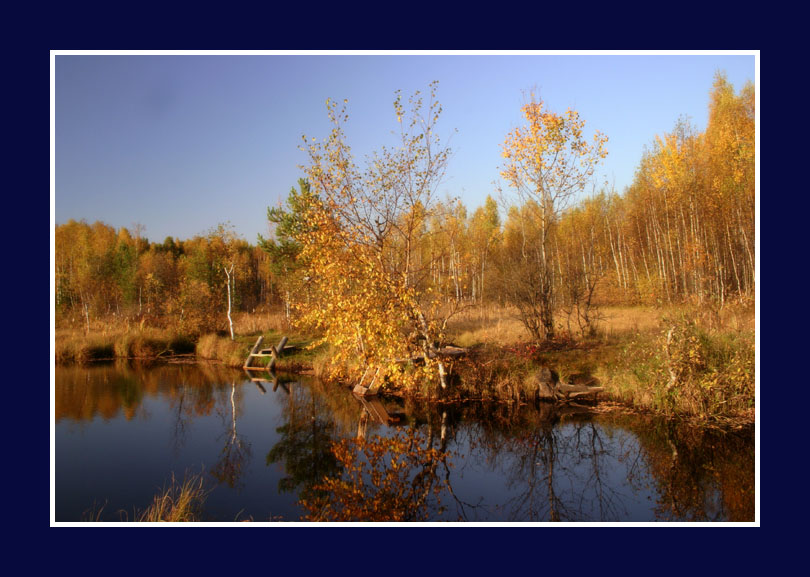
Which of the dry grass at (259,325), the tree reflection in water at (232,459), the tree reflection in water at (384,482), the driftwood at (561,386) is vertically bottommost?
the tree reflection in water at (232,459)

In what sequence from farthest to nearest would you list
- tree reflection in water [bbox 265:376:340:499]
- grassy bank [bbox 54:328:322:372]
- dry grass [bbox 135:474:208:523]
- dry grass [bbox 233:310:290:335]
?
dry grass [bbox 233:310:290:335] < grassy bank [bbox 54:328:322:372] < tree reflection in water [bbox 265:376:340:499] < dry grass [bbox 135:474:208:523]

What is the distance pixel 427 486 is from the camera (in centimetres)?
797

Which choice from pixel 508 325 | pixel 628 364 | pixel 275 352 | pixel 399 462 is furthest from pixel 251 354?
pixel 628 364

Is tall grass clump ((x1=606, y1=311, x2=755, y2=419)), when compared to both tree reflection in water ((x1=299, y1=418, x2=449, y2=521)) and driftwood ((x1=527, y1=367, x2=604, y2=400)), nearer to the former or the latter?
driftwood ((x1=527, y1=367, x2=604, y2=400))

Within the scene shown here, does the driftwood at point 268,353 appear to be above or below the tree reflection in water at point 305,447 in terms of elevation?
above

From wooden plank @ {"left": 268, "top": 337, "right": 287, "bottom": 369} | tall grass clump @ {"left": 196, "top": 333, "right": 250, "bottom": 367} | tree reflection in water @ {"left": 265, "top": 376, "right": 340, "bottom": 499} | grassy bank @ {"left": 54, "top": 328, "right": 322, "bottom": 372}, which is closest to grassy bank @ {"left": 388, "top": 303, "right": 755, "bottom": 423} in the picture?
tree reflection in water @ {"left": 265, "top": 376, "right": 340, "bottom": 499}

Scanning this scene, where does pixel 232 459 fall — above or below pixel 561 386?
below

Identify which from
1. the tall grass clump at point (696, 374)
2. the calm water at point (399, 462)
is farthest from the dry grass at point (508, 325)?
the calm water at point (399, 462)

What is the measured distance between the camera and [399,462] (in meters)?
8.90

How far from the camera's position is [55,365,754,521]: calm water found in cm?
728

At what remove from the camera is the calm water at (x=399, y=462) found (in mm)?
7281

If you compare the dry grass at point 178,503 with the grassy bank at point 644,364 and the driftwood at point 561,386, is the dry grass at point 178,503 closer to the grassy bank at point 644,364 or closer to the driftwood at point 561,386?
the grassy bank at point 644,364

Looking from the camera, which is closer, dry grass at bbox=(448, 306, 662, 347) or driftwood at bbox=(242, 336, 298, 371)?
dry grass at bbox=(448, 306, 662, 347)

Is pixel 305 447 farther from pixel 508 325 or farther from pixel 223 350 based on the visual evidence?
pixel 223 350
